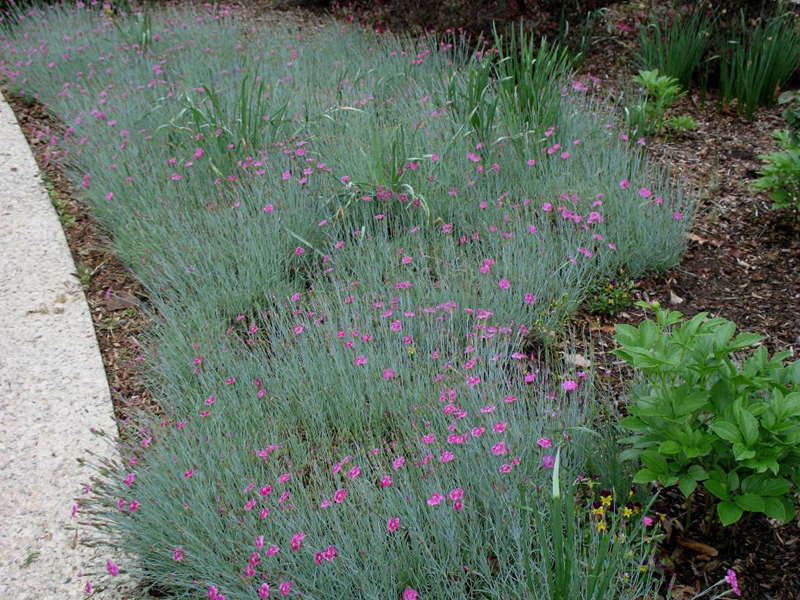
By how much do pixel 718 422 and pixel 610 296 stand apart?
143 cm

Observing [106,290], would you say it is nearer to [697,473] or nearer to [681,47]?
[697,473]

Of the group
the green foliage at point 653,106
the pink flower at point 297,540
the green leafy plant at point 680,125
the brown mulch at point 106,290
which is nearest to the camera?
the pink flower at point 297,540

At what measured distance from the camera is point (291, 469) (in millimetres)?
2191

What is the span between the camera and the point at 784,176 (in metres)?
3.39

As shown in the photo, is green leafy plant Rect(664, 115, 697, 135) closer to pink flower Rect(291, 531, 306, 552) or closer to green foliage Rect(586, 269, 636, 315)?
green foliage Rect(586, 269, 636, 315)

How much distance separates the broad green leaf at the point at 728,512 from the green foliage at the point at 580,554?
19 cm

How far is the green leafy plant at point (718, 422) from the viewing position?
1790 mm

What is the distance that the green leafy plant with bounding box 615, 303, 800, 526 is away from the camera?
1790 millimetres

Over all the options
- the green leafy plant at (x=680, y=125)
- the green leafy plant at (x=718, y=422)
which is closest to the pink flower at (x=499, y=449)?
the green leafy plant at (x=718, y=422)

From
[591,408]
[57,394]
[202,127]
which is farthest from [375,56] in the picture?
[591,408]

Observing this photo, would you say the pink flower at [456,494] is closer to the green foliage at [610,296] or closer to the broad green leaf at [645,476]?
the broad green leaf at [645,476]

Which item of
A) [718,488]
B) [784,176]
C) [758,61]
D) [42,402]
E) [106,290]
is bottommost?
[42,402]

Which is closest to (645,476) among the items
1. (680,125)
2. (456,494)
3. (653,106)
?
(456,494)

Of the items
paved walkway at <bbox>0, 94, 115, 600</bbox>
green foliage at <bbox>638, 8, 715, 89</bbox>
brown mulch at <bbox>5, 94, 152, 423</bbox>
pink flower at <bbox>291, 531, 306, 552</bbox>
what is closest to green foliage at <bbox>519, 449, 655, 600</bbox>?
pink flower at <bbox>291, 531, 306, 552</bbox>
